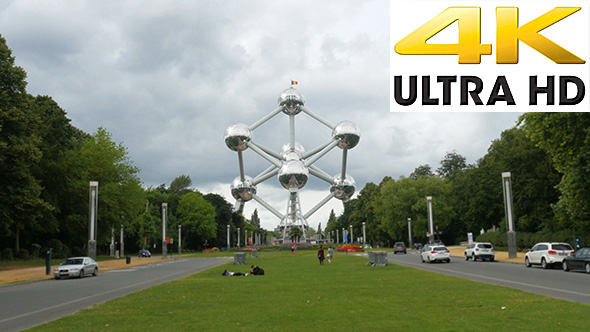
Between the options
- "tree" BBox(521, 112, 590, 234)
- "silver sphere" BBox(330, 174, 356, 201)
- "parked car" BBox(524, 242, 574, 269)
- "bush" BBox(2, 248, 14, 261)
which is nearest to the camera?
"tree" BBox(521, 112, 590, 234)

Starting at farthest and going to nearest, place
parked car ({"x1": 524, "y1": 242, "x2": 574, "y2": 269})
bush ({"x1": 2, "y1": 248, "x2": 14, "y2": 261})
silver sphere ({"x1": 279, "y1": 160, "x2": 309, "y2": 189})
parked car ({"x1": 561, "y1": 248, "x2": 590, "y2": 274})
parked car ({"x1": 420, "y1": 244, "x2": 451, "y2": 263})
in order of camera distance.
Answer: silver sphere ({"x1": 279, "y1": 160, "x2": 309, "y2": 189}) → bush ({"x1": 2, "y1": 248, "x2": 14, "y2": 261}) → parked car ({"x1": 420, "y1": 244, "x2": 451, "y2": 263}) → parked car ({"x1": 524, "y1": 242, "x2": 574, "y2": 269}) → parked car ({"x1": 561, "y1": 248, "x2": 590, "y2": 274})

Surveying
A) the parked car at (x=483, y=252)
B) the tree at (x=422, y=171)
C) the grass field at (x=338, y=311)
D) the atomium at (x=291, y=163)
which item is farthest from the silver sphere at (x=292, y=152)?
the grass field at (x=338, y=311)

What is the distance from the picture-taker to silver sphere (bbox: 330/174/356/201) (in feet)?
343

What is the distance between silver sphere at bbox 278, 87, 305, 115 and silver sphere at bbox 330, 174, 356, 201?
52.7 feet

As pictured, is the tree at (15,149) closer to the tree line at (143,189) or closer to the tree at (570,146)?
the tree line at (143,189)

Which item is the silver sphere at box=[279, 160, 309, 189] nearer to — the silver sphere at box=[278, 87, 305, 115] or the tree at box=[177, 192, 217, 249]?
the silver sphere at box=[278, 87, 305, 115]

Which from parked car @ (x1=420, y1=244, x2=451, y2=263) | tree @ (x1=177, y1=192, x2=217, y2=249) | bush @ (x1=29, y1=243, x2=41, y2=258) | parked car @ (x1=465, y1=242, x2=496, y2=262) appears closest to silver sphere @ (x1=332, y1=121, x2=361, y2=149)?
tree @ (x1=177, y1=192, x2=217, y2=249)

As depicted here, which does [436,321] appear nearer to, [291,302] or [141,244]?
[291,302]

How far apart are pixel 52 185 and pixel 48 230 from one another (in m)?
4.83

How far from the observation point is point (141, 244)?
94.6 m

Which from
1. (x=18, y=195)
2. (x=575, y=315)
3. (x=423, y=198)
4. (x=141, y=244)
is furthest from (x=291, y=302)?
(x=141, y=244)

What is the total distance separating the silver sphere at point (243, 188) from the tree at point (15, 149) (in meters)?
59.3

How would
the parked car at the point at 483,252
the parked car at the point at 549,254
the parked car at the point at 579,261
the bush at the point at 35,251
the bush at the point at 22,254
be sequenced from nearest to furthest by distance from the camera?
the parked car at the point at 579,261 < the parked car at the point at 549,254 < the parked car at the point at 483,252 < the bush at the point at 22,254 < the bush at the point at 35,251

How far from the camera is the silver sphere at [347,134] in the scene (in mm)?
95562
